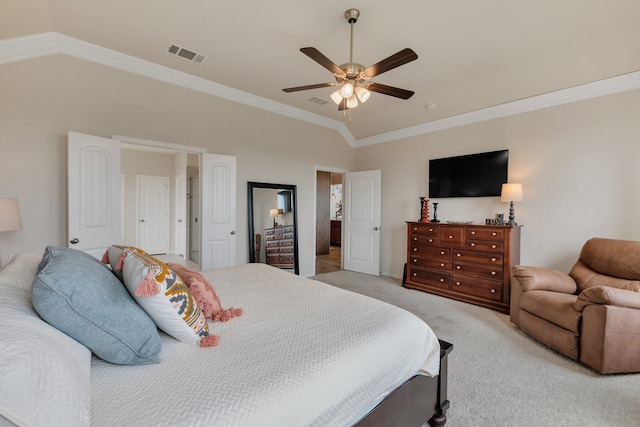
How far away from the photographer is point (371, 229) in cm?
529

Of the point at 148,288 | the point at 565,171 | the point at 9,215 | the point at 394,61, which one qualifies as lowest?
the point at 148,288

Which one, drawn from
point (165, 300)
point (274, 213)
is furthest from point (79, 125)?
point (165, 300)

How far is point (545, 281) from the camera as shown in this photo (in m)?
2.77

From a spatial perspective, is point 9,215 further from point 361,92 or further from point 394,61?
point 394,61

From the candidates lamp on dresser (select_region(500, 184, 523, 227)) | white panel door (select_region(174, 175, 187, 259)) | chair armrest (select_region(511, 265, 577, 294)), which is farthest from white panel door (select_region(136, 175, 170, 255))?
chair armrest (select_region(511, 265, 577, 294))

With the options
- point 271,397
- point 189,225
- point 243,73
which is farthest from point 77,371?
point 189,225

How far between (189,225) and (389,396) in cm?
591

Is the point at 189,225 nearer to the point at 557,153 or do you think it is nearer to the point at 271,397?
the point at 271,397

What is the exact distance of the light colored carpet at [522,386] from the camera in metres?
1.71

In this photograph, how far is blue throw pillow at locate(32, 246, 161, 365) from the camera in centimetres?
88

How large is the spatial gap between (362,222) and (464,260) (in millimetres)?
2036

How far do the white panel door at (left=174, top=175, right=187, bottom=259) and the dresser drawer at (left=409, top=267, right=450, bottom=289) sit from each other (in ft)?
16.9

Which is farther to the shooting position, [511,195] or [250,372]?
[511,195]

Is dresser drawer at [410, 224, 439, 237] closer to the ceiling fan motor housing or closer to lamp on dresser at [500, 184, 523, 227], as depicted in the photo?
lamp on dresser at [500, 184, 523, 227]
